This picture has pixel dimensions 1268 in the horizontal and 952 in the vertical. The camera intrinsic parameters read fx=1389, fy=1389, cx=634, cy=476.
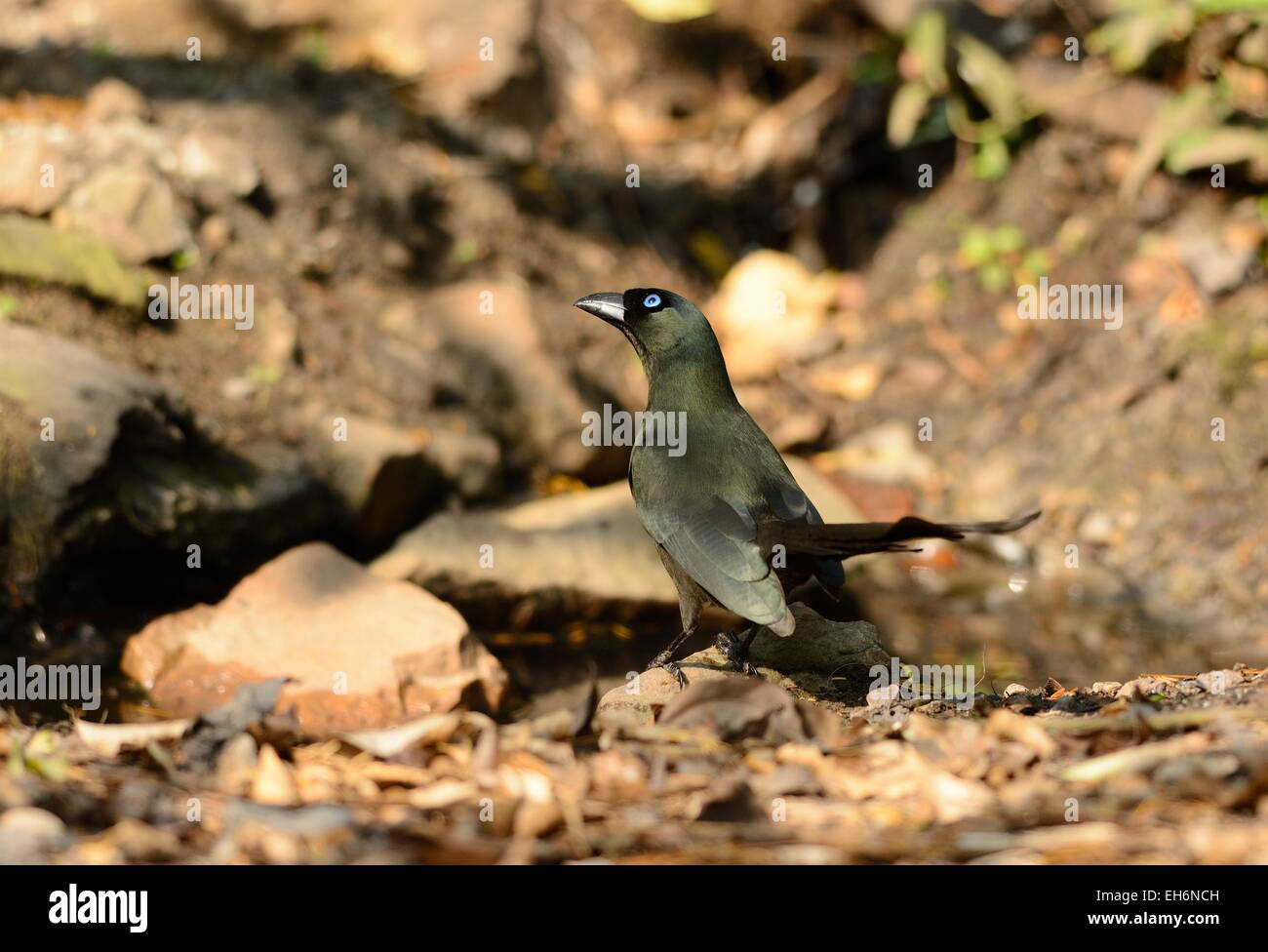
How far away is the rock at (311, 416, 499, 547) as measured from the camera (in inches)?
262

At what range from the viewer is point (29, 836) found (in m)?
2.66

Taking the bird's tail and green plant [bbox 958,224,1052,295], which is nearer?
the bird's tail

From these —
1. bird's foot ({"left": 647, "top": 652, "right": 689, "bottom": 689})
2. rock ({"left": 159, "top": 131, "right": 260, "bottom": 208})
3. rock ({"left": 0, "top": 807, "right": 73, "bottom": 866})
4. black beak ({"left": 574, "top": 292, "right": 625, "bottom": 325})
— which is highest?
rock ({"left": 159, "top": 131, "right": 260, "bottom": 208})

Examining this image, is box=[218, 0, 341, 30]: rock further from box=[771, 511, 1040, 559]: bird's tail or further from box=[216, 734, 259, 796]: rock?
box=[216, 734, 259, 796]: rock

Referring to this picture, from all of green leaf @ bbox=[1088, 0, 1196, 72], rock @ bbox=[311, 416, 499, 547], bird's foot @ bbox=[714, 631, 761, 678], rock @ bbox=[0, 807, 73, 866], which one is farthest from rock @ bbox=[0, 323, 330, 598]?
green leaf @ bbox=[1088, 0, 1196, 72]

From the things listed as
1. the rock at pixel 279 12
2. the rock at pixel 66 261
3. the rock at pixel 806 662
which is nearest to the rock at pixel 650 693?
the rock at pixel 806 662

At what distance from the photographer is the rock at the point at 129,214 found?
7.11 m

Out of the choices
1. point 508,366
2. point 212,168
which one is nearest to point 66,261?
point 212,168

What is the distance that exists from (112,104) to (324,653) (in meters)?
4.13

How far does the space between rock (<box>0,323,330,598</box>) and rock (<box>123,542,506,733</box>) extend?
461mm

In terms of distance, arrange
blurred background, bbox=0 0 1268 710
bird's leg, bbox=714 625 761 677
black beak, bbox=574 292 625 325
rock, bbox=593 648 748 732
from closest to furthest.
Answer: rock, bbox=593 648 748 732, bird's leg, bbox=714 625 761 677, black beak, bbox=574 292 625 325, blurred background, bbox=0 0 1268 710

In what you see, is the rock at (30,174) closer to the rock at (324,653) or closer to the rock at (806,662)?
the rock at (324,653)

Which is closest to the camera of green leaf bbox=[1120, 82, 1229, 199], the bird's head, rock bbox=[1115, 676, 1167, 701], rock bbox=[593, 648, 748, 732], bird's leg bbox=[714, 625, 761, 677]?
rock bbox=[593, 648, 748, 732]

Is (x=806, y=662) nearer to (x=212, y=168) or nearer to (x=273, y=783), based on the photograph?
(x=273, y=783)
